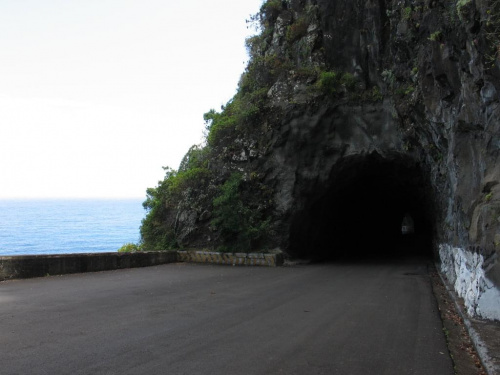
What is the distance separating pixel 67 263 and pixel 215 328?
8.32 m

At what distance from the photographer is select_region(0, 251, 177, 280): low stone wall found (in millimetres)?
11820

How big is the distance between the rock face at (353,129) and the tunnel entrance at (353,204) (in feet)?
0.35

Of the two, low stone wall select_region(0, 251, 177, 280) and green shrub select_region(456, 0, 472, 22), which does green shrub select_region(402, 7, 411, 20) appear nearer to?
green shrub select_region(456, 0, 472, 22)

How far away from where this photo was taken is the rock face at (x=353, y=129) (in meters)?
9.78

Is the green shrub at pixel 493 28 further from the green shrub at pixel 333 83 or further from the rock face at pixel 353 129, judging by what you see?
the green shrub at pixel 333 83

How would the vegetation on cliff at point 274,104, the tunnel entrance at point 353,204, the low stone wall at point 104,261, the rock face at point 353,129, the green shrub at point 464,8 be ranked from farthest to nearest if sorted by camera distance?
the tunnel entrance at point 353,204 < the vegetation on cliff at point 274,104 < the low stone wall at point 104,261 < the rock face at point 353,129 < the green shrub at point 464,8

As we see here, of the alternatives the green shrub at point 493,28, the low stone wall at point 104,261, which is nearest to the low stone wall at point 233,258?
the low stone wall at point 104,261

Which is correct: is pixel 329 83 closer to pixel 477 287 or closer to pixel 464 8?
pixel 464 8

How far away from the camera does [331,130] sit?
1980 centimetres

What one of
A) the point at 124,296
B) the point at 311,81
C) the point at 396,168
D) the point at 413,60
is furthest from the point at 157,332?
the point at 396,168

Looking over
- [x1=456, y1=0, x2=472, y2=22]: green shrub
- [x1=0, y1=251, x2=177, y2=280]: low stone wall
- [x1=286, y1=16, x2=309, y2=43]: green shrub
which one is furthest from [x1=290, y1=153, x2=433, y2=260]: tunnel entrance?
[x1=456, y1=0, x2=472, y2=22]: green shrub

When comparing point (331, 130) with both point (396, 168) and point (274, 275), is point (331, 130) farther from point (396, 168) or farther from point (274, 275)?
point (274, 275)

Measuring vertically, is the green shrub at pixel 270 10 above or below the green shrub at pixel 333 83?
above

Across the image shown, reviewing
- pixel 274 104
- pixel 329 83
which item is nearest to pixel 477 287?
pixel 329 83
